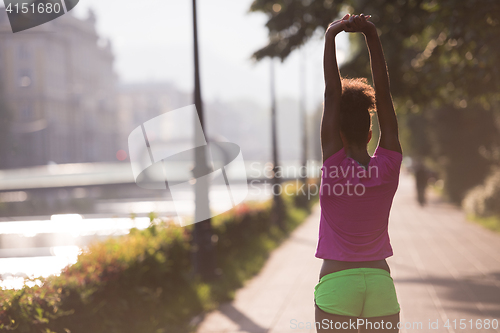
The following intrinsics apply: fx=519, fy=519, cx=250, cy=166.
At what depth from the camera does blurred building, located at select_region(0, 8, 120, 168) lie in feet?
34.4

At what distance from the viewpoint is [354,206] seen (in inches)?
79.8

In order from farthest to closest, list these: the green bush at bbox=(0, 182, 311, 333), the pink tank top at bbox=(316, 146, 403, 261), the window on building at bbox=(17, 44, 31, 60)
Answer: the window on building at bbox=(17, 44, 31, 60)
the green bush at bbox=(0, 182, 311, 333)
the pink tank top at bbox=(316, 146, 403, 261)

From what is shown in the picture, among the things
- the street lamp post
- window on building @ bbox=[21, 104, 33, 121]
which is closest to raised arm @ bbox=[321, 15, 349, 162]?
the street lamp post

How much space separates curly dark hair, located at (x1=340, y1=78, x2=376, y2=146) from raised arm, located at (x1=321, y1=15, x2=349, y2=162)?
38 mm

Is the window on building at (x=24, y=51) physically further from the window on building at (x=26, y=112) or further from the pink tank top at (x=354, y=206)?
the pink tank top at (x=354, y=206)

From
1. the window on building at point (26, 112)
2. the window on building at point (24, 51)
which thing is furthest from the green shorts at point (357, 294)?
the window on building at point (24, 51)

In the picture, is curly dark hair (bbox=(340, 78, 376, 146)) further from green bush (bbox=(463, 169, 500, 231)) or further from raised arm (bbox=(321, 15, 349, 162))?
green bush (bbox=(463, 169, 500, 231))

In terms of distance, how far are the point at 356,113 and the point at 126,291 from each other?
414cm

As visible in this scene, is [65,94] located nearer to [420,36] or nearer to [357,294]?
[420,36]

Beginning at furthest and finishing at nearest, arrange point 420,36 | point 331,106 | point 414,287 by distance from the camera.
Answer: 1. point 420,36
2. point 414,287
3. point 331,106

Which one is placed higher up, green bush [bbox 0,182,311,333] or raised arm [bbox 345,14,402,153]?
raised arm [bbox 345,14,402,153]

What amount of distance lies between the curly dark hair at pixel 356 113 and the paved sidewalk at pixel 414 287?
442cm

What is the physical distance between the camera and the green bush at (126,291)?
164 inches

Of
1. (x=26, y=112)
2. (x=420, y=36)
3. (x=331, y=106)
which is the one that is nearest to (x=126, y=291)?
A: (x=331, y=106)
